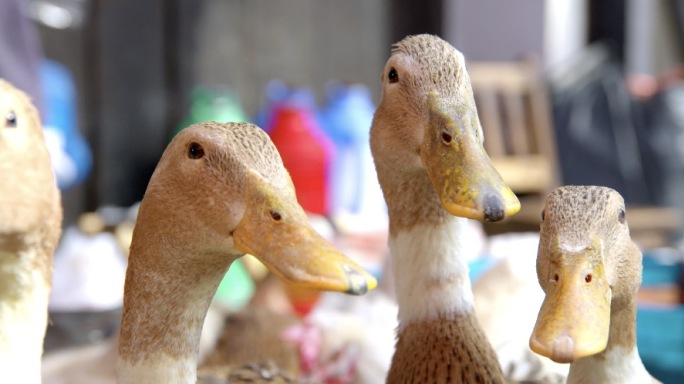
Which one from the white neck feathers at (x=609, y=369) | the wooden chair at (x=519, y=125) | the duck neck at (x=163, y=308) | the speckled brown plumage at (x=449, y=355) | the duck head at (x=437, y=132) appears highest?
the duck head at (x=437, y=132)

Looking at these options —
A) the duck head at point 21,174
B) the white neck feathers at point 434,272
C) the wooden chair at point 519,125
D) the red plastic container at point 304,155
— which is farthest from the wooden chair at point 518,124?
the duck head at point 21,174

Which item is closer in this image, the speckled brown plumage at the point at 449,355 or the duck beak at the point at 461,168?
the duck beak at the point at 461,168

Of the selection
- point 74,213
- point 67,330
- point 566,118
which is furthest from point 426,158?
point 566,118

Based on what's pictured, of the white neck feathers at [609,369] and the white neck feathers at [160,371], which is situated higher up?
the white neck feathers at [160,371]

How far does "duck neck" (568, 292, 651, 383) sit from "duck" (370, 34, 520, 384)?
0.44 feet

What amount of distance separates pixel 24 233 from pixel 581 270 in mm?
→ 521

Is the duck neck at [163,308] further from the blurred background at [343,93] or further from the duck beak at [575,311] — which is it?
the blurred background at [343,93]

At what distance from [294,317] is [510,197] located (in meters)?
1.01

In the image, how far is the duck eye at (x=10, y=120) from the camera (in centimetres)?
82

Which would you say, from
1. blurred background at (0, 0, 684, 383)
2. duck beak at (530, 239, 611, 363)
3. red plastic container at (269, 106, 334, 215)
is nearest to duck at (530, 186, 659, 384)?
duck beak at (530, 239, 611, 363)

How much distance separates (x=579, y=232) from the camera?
740 millimetres

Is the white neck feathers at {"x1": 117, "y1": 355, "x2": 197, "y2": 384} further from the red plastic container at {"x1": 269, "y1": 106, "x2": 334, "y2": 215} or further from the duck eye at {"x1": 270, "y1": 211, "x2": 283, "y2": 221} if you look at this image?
the red plastic container at {"x1": 269, "y1": 106, "x2": 334, "y2": 215}

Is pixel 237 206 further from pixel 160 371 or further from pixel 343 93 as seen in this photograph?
pixel 343 93

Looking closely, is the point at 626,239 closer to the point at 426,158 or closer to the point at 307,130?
the point at 426,158
